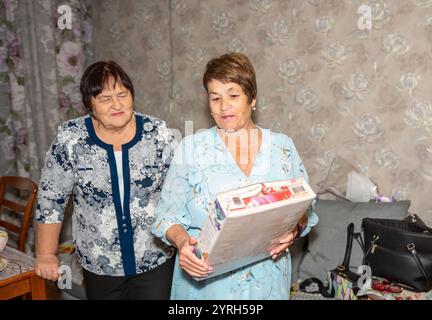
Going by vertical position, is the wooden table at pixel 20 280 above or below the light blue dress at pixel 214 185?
below

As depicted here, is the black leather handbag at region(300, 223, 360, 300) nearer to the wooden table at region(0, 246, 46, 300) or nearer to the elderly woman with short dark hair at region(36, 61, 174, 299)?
the elderly woman with short dark hair at region(36, 61, 174, 299)

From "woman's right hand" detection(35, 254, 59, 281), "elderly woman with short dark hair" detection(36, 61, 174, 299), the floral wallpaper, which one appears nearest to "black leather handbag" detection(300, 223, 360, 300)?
the floral wallpaper

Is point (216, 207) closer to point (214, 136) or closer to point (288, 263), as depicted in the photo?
point (214, 136)

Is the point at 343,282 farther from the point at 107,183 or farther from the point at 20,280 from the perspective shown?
the point at 20,280

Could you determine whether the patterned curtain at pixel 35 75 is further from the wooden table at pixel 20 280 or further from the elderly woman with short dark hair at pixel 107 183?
the elderly woman with short dark hair at pixel 107 183

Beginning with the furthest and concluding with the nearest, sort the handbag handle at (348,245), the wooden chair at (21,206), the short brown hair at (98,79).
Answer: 1. the wooden chair at (21,206)
2. the handbag handle at (348,245)
3. the short brown hair at (98,79)

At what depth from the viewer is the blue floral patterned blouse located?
1.44 meters

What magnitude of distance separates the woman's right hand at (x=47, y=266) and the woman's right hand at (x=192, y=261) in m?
0.53

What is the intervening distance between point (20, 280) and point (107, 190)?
18.6 inches

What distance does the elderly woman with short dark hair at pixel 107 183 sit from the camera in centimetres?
143

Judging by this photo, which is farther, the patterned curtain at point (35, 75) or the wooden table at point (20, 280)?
the patterned curtain at point (35, 75)

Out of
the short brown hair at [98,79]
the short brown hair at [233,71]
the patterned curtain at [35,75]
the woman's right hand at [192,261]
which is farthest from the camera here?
the patterned curtain at [35,75]

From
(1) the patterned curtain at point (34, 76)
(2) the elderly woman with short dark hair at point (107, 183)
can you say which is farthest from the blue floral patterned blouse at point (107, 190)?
(1) the patterned curtain at point (34, 76)

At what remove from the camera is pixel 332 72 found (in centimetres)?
219
